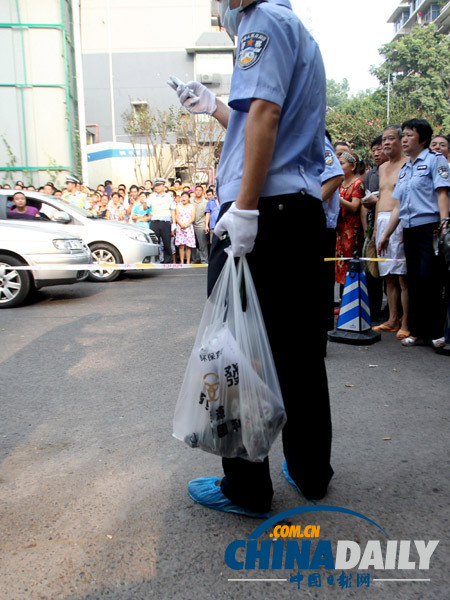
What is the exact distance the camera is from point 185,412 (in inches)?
82.7

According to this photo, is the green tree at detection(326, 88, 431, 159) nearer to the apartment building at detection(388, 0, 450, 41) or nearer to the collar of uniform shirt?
the apartment building at detection(388, 0, 450, 41)

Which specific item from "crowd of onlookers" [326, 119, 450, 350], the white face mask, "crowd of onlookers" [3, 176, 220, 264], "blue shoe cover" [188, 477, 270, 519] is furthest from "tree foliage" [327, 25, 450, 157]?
"blue shoe cover" [188, 477, 270, 519]

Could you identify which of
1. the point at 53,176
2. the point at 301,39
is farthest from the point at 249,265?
the point at 53,176

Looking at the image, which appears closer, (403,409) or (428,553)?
(428,553)

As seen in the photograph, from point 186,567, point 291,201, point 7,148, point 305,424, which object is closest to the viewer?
point 186,567

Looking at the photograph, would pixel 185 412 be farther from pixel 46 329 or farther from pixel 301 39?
pixel 46 329

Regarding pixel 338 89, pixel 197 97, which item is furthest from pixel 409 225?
pixel 338 89

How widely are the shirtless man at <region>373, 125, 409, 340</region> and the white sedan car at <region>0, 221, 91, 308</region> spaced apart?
170 inches

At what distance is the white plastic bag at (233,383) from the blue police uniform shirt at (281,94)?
35 cm

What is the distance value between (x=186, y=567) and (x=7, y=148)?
18.3 meters

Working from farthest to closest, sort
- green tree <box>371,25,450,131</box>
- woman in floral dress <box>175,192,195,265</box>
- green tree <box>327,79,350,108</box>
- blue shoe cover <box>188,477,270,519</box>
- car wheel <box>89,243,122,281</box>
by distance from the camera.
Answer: green tree <box>327,79,350,108</box>
green tree <box>371,25,450,131</box>
woman in floral dress <box>175,192,195,265</box>
car wheel <box>89,243,122,281</box>
blue shoe cover <box>188,477,270,519</box>

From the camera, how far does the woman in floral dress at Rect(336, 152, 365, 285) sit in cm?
612

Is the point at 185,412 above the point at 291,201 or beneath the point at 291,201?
beneath

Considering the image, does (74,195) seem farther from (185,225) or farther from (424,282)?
(424,282)
